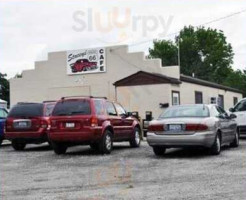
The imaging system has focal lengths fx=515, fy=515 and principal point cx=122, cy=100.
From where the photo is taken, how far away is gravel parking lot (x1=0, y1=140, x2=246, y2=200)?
8398 millimetres

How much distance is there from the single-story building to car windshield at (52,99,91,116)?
630 inches

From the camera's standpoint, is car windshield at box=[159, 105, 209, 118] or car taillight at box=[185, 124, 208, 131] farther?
car windshield at box=[159, 105, 209, 118]

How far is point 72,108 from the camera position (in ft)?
48.6

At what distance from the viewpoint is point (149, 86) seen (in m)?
31.3

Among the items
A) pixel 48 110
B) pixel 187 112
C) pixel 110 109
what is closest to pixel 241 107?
pixel 110 109

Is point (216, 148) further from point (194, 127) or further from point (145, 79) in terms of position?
point (145, 79)

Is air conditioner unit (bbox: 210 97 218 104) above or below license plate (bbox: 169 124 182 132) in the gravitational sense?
above

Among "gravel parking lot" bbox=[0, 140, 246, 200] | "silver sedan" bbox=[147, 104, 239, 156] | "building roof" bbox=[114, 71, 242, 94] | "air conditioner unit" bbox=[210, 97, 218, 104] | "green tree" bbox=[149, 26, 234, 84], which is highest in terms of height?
"green tree" bbox=[149, 26, 234, 84]

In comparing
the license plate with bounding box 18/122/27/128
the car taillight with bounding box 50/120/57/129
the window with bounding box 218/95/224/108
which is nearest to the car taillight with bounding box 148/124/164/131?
the car taillight with bounding box 50/120/57/129

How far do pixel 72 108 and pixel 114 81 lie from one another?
64.5 ft

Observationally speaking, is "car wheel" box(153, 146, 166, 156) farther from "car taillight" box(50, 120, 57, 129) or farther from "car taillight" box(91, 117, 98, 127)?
"car taillight" box(50, 120, 57, 129)

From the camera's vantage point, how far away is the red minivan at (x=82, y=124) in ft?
47.5

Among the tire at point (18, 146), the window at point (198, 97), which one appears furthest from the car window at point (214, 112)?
the window at point (198, 97)

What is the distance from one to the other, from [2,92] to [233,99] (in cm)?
3944
